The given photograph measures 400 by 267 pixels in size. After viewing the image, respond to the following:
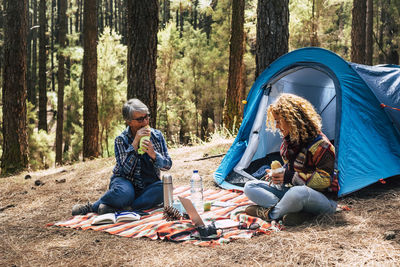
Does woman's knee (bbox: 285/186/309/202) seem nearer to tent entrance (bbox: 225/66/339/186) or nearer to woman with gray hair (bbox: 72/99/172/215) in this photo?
woman with gray hair (bbox: 72/99/172/215)

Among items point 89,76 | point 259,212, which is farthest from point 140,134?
point 89,76

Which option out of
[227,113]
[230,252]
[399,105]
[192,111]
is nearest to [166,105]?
[192,111]

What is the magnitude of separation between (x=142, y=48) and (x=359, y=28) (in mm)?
6331

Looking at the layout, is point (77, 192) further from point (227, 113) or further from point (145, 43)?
point (227, 113)

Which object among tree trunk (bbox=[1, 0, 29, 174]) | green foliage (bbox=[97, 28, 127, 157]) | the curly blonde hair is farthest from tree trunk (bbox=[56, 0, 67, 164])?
the curly blonde hair

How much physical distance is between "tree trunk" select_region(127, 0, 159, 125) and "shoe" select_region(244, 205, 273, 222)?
2.80 meters

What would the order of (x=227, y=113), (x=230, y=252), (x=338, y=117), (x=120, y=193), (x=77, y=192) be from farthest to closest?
(x=227, y=113) < (x=77, y=192) < (x=338, y=117) < (x=120, y=193) < (x=230, y=252)

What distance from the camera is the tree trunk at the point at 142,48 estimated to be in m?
5.38

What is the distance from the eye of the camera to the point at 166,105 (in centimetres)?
2103

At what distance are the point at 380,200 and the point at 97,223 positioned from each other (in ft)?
8.90

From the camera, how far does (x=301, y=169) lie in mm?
3266

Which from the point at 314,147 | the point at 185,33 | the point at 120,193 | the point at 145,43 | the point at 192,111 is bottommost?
the point at 192,111

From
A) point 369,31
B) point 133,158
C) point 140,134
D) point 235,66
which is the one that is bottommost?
point 133,158

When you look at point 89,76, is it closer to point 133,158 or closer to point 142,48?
point 142,48
